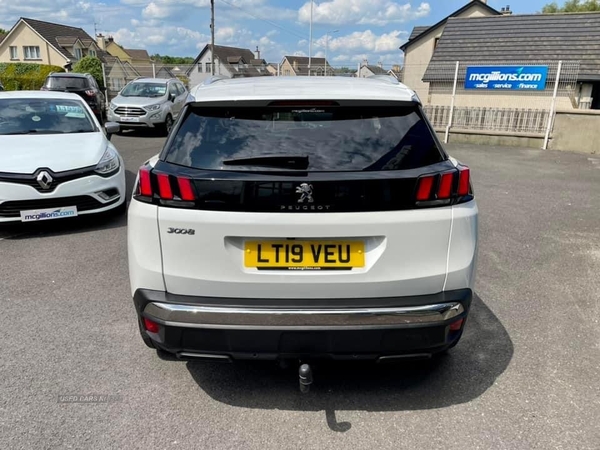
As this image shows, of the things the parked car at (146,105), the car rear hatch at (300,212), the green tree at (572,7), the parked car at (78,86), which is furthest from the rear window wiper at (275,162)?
the green tree at (572,7)

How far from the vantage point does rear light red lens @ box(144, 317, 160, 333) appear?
2.38 m

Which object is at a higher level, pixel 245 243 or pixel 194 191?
pixel 194 191

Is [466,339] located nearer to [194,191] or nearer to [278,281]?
[278,281]

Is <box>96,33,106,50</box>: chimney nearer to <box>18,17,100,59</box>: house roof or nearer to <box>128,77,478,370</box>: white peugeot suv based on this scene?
<box>18,17,100,59</box>: house roof

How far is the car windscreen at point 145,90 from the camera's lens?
15.4 meters

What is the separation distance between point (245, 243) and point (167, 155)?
0.65 meters

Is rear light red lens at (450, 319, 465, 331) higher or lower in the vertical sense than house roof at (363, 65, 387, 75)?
lower

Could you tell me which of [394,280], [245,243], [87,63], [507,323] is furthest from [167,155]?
[87,63]

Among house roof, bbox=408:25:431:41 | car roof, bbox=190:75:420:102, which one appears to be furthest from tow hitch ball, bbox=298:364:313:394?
house roof, bbox=408:25:431:41

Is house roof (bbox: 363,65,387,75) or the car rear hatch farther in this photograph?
Answer: house roof (bbox: 363,65,387,75)

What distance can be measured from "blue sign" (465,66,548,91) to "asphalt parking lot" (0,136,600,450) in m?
11.2

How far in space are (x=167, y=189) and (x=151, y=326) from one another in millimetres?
710

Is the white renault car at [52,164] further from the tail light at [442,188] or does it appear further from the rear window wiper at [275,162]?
the tail light at [442,188]

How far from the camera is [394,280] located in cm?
237
